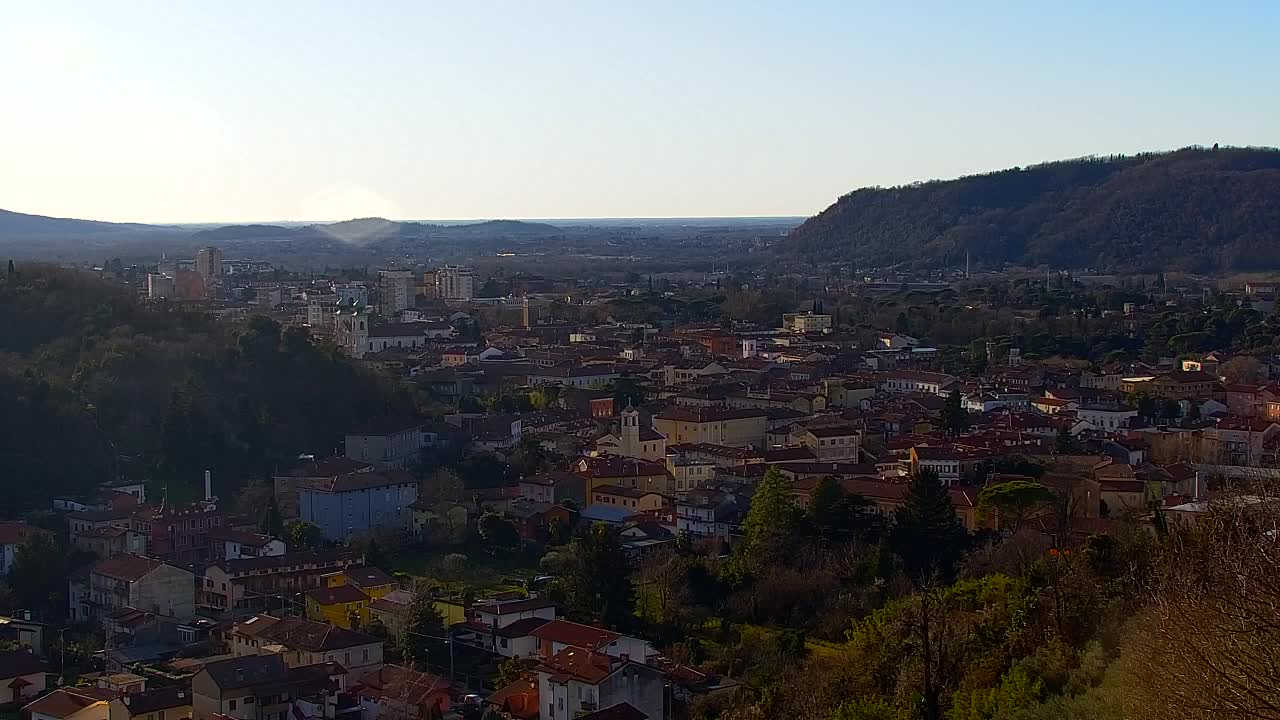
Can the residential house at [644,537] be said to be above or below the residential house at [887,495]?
below

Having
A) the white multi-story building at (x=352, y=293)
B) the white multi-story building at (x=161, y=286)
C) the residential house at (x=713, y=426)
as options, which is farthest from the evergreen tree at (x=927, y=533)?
the white multi-story building at (x=161, y=286)

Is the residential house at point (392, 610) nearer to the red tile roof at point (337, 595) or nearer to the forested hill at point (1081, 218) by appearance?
the red tile roof at point (337, 595)

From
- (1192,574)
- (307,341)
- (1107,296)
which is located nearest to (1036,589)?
(1192,574)

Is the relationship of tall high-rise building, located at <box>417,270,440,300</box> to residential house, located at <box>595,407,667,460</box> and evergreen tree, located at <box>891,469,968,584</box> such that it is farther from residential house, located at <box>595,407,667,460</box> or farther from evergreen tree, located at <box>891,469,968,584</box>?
evergreen tree, located at <box>891,469,968,584</box>

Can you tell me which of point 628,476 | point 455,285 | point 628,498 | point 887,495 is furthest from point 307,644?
point 455,285

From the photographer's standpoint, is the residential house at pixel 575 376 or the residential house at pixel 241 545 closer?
the residential house at pixel 241 545

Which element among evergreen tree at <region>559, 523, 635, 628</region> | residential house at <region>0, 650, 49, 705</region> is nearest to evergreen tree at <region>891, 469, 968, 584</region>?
evergreen tree at <region>559, 523, 635, 628</region>
